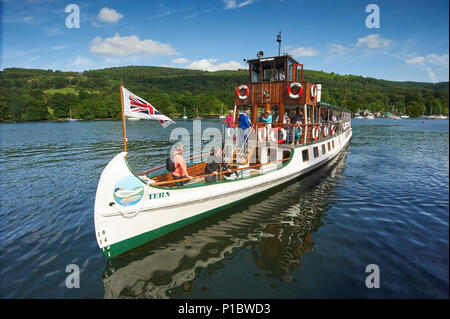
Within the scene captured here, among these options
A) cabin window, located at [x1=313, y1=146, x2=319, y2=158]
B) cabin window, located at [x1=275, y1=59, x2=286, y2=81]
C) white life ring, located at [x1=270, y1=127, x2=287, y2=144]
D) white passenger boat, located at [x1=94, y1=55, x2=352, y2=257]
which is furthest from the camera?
cabin window, located at [x1=313, y1=146, x2=319, y2=158]

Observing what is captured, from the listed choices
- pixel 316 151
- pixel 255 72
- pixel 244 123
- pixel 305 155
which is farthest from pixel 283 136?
pixel 255 72

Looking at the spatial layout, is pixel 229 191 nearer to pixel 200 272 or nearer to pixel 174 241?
pixel 174 241

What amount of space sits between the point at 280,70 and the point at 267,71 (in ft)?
2.80

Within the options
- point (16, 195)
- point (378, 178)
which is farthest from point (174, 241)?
point (378, 178)

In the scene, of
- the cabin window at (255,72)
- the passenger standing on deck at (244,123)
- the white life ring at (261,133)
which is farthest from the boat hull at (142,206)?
the cabin window at (255,72)

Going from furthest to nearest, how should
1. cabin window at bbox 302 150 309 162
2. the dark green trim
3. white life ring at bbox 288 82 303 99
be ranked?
cabin window at bbox 302 150 309 162 < white life ring at bbox 288 82 303 99 < the dark green trim

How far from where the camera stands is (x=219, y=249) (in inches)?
287

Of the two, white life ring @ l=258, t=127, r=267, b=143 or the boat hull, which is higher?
white life ring @ l=258, t=127, r=267, b=143

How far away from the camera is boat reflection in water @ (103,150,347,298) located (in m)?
5.84

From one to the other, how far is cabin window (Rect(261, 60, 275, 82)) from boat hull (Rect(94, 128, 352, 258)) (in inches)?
327

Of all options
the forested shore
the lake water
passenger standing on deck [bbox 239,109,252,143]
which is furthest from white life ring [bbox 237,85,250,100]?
the forested shore

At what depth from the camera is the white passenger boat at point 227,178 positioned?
20.9 feet

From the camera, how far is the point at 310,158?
50.0 feet

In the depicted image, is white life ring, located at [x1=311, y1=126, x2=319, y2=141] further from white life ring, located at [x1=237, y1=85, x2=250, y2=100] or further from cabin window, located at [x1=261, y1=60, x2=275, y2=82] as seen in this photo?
white life ring, located at [x1=237, y1=85, x2=250, y2=100]
